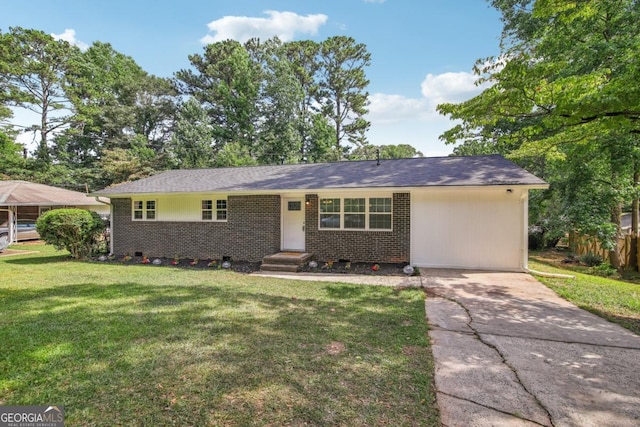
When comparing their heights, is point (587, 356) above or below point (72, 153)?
below

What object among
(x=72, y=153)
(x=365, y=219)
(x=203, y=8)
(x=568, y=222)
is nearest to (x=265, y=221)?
(x=365, y=219)

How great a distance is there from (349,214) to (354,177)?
1.40 meters

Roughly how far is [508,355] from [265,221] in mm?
8027

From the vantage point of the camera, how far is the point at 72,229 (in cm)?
1076

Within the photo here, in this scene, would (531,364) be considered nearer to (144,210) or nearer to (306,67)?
(144,210)

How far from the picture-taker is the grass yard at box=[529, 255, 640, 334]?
512 centimetres

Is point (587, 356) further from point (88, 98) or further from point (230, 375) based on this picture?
point (88, 98)

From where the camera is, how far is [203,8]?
10562mm

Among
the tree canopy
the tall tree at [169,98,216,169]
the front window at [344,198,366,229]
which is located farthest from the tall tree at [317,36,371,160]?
the front window at [344,198,366,229]

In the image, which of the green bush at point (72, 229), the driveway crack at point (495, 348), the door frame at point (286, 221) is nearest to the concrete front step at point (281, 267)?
the door frame at point (286, 221)

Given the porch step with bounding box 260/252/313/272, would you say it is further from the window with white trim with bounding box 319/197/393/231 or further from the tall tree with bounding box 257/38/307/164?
the tall tree with bounding box 257/38/307/164

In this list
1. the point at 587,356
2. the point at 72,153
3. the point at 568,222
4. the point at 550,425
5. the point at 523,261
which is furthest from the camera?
the point at 72,153

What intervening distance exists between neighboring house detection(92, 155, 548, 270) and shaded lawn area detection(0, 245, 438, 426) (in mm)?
3396

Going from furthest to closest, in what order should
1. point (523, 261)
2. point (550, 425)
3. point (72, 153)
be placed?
1. point (72, 153)
2. point (523, 261)
3. point (550, 425)
